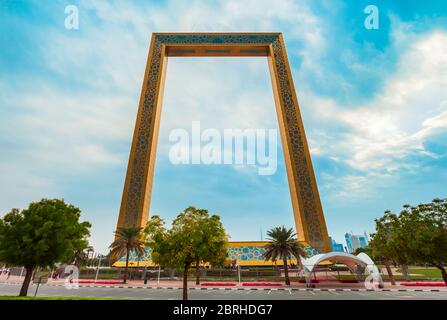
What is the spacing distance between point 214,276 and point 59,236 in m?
20.7

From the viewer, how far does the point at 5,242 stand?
13.0 meters

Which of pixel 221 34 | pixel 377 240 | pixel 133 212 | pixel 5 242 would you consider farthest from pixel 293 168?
pixel 5 242

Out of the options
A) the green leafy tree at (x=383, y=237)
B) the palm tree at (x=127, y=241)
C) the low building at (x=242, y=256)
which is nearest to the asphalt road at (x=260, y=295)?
the green leafy tree at (x=383, y=237)

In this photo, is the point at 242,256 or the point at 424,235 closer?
the point at 424,235

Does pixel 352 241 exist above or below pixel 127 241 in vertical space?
above

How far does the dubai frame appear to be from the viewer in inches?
1140

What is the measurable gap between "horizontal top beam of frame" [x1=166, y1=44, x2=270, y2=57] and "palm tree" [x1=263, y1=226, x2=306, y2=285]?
98.5ft

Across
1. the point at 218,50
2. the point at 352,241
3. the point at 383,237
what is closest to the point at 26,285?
the point at 383,237

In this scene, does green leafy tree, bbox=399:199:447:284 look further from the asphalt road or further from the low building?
the low building

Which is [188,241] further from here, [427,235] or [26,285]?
[427,235]

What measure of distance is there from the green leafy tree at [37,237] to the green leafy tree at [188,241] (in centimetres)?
518

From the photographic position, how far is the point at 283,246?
25.5m

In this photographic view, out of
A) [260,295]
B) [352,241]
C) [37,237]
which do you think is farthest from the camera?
[352,241]

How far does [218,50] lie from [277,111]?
1480cm
